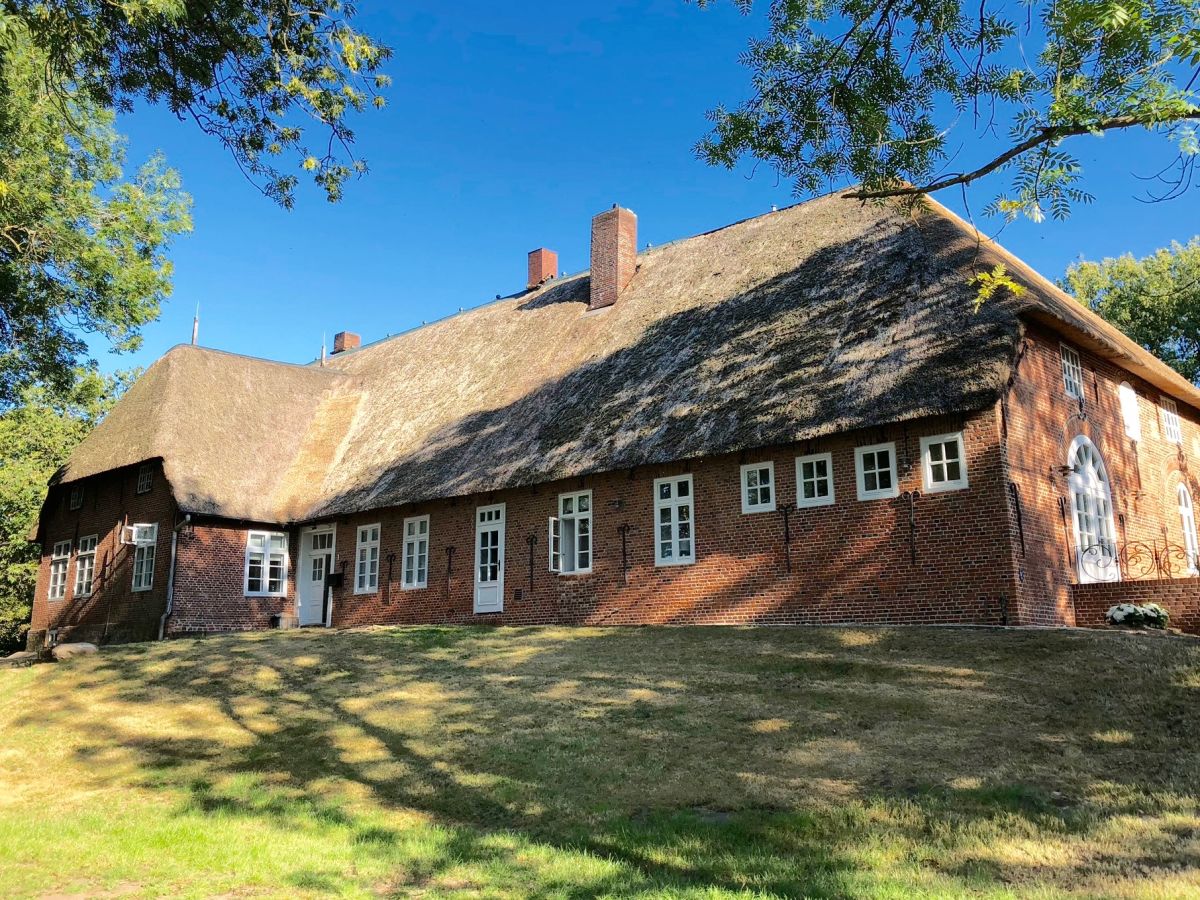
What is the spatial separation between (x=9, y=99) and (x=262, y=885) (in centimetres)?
1490

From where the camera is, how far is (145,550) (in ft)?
79.5

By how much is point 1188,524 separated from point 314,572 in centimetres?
1990

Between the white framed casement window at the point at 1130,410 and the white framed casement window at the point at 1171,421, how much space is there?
1695mm

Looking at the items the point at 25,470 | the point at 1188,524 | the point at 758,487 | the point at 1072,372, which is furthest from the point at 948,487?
the point at 25,470

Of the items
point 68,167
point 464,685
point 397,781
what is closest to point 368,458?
point 68,167

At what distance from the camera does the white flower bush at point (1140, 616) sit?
13.3m

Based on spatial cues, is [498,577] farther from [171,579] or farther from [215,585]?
[171,579]

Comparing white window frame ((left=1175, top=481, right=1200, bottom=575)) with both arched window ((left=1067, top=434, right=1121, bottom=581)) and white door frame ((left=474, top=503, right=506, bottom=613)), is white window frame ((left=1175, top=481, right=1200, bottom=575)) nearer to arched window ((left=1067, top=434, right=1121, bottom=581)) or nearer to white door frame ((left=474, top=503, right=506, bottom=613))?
arched window ((left=1067, top=434, right=1121, bottom=581))

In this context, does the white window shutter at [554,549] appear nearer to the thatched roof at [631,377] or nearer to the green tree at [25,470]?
the thatched roof at [631,377]

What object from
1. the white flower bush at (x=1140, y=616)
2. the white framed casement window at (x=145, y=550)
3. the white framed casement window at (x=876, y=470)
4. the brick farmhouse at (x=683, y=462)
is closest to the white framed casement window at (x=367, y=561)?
the brick farmhouse at (x=683, y=462)

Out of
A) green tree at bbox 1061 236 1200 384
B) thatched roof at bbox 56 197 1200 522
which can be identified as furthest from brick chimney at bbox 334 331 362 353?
green tree at bbox 1061 236 1200 384

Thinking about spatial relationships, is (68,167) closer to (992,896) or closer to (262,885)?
(262,885)

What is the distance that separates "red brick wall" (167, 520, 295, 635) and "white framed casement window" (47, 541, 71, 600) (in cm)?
651

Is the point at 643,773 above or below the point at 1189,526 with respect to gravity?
below
